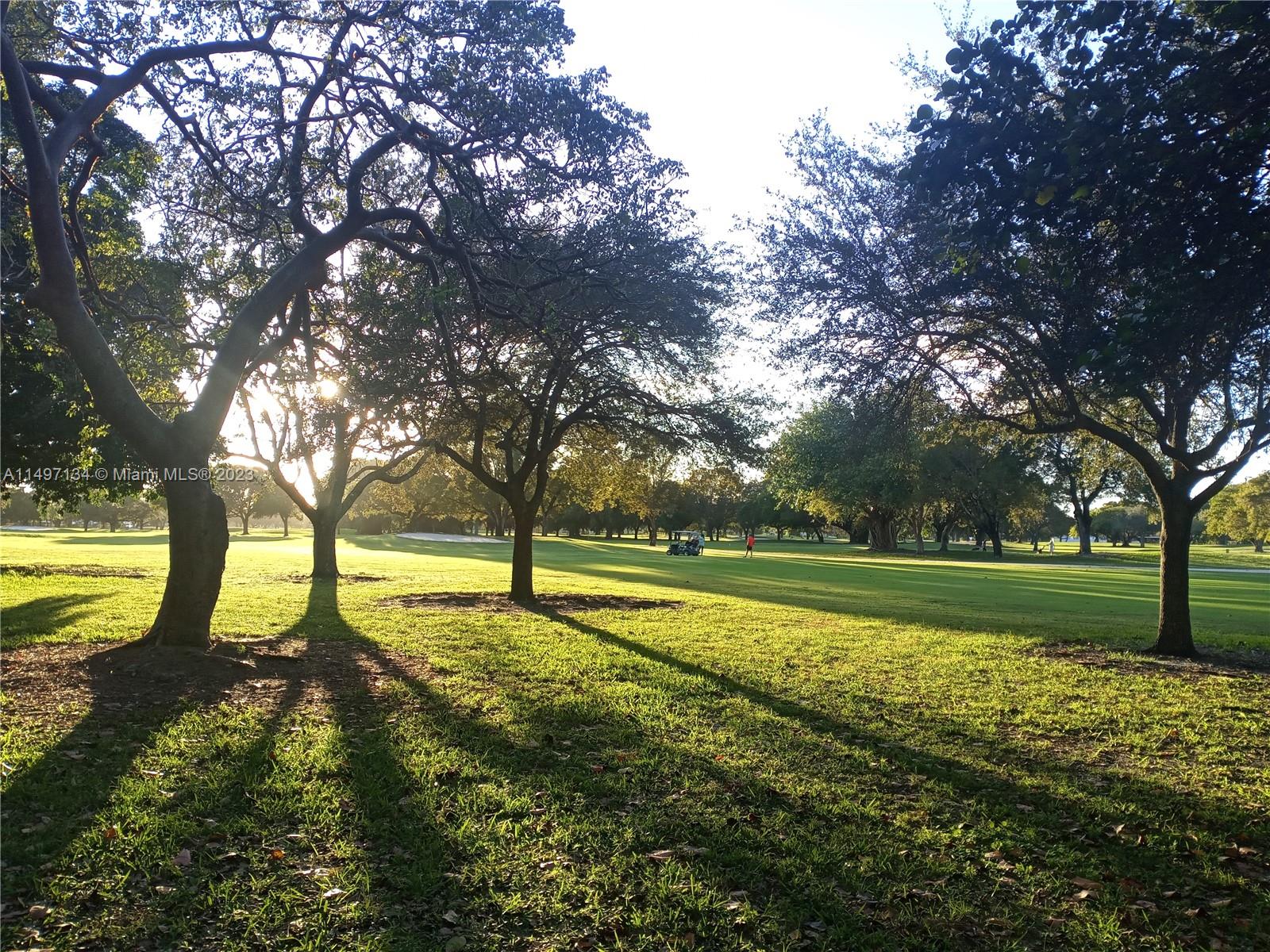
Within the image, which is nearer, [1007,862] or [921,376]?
[1007,862]

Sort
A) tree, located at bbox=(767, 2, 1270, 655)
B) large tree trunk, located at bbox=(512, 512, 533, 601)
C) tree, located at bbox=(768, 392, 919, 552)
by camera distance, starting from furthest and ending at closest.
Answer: large tree trunk, located at bbox=(512, 512, 533, 601), tree, located at bbox=(768, 392, 919, 552), tree, located at bbox=(767, 2, 1270, 655)

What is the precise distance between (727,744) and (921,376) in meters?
8.28

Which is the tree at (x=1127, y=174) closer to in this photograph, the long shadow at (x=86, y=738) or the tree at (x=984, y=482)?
the long shadow at (x=86, y=738)

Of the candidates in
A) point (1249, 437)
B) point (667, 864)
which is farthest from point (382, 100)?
point (1249, 437)

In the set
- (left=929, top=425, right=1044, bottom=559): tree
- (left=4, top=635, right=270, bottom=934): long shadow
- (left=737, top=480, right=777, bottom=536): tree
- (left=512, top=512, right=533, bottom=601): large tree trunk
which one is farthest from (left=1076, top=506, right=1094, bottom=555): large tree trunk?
(left=4, top=635, right=270, bottom=934): long shadow

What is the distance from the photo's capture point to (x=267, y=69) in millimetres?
10719

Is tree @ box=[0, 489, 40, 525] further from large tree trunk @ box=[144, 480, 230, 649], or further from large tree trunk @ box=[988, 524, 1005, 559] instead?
large tree trunk @ box=[988, 524, 1005, 559]

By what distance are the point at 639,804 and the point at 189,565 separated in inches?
263

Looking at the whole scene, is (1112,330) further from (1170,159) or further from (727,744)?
(727,744)

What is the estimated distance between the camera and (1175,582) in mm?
12992

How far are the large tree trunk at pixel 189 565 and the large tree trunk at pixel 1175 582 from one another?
47.2ft

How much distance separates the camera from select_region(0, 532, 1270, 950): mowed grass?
3.76 metres

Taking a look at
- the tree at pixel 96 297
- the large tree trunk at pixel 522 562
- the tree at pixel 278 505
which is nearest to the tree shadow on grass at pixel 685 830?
the tree at pixel 96 297

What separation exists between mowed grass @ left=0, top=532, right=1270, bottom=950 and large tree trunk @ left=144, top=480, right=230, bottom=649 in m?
0.87
